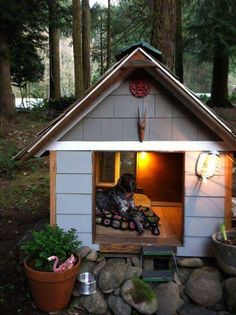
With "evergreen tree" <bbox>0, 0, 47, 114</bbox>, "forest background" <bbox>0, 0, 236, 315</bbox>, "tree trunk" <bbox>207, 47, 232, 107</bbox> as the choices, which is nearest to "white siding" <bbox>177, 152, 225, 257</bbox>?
"forest background" <bbox>0, 0, 236, 315</bbox>

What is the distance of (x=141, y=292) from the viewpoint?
454cm

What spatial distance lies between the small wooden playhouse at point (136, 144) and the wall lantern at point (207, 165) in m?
0.02

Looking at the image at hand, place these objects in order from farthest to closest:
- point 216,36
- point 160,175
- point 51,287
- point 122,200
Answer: point 216,36 < point 160,175 < point 122,200 < point 51,287

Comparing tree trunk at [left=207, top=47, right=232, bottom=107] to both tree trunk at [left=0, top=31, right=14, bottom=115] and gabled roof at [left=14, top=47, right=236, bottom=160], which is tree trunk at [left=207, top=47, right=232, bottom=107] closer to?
tree trunk at [left=0, top=31, right=14, bottom=115]

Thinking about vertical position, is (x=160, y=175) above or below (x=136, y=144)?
below

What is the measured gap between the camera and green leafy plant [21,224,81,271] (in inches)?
175

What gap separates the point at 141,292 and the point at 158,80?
258cm

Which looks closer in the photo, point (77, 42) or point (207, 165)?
point (207, 165)

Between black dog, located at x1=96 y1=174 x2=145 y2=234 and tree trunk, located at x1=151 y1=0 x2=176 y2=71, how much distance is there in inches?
109

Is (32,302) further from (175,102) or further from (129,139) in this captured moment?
(175,102)

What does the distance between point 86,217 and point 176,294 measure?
149cm

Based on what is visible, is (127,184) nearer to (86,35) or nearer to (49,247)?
(49,247)

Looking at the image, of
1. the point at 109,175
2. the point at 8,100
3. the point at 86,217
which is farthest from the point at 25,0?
the point at 86,217

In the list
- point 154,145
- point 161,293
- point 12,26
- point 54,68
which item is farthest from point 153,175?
point 54,68
